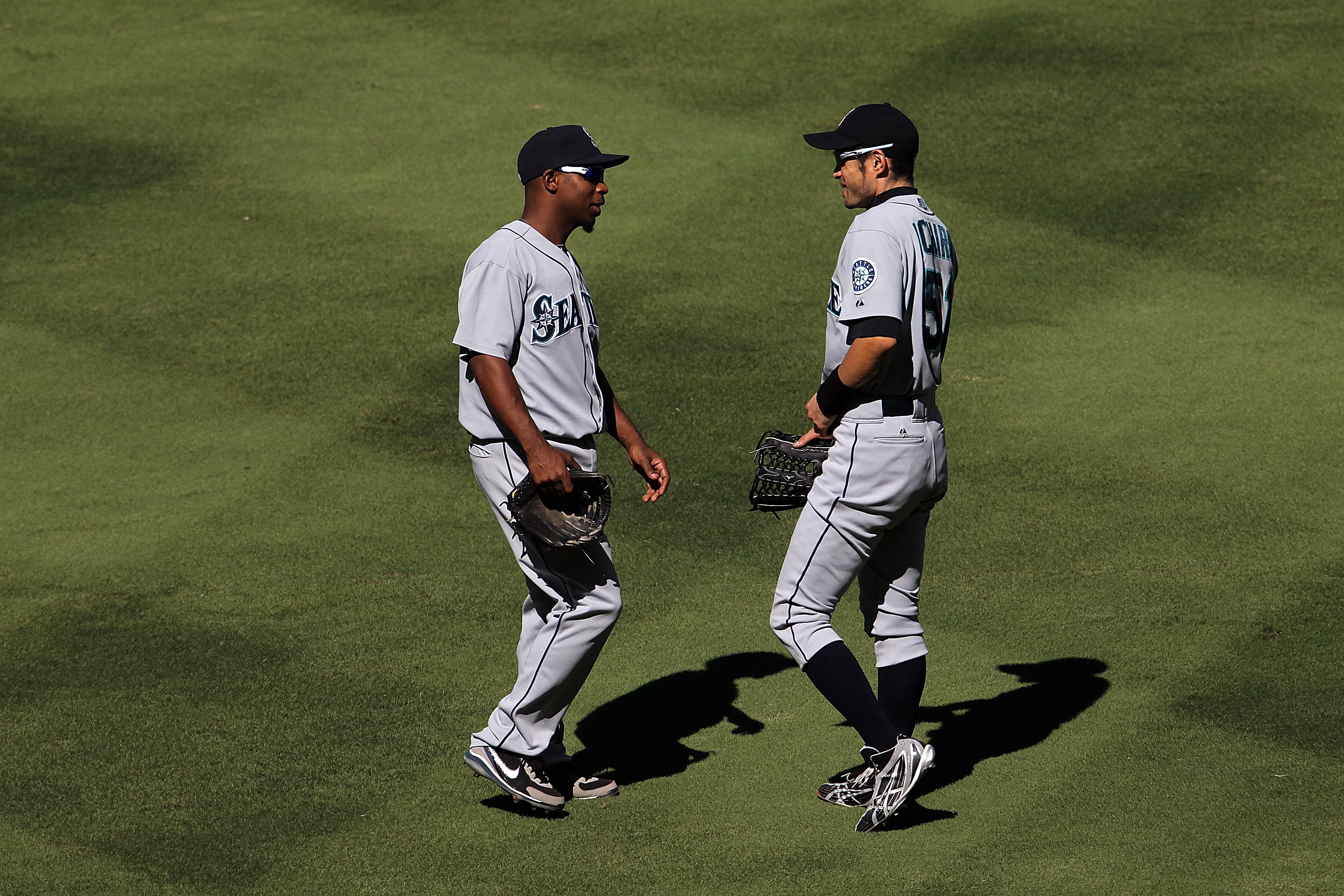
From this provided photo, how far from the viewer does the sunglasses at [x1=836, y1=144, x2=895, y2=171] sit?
431 centimetres

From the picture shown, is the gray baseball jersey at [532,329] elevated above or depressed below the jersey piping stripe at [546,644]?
above

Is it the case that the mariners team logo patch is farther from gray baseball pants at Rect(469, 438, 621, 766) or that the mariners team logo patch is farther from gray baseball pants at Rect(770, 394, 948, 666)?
gray baseball pants at Rect(469, 438, 621, 766)

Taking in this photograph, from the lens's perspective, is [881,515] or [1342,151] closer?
[881,515]

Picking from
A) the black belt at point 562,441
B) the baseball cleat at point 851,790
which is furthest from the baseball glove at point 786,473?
the baseball cleat at point 851,790

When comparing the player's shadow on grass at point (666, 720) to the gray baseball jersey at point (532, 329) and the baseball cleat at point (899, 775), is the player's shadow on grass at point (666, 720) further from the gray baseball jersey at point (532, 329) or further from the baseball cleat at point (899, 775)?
the gray baseball jersey at point (532, 329)

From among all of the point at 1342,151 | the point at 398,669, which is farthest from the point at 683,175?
the point at 398,669

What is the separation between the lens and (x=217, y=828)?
4.29 m

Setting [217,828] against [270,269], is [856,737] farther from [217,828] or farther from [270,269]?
[270,269]

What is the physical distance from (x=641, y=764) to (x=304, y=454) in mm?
3037

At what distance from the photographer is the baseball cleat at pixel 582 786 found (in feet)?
14.8

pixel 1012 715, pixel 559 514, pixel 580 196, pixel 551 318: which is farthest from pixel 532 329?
pixel 1012 715

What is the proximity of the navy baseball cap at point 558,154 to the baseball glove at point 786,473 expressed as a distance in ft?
3.38

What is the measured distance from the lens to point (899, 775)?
13.7 ft

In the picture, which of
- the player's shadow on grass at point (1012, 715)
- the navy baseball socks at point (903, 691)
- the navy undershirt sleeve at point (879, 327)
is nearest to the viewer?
the navy undershirt sleeve at point (879, 327)
